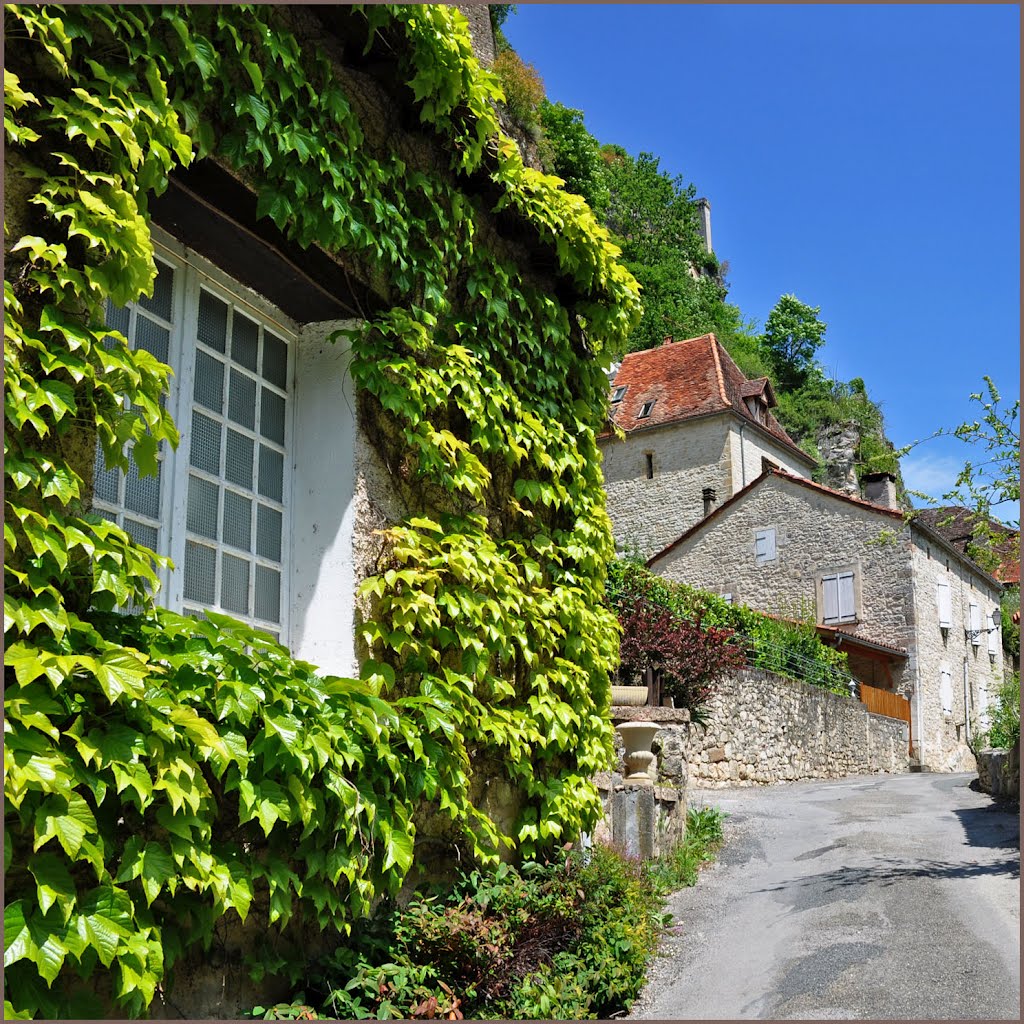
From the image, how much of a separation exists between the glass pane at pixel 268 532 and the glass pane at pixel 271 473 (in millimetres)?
73

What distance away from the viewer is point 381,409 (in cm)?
487

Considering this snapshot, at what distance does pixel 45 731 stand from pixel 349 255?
2.63 metres

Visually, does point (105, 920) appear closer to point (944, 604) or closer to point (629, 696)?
point (629, 696)

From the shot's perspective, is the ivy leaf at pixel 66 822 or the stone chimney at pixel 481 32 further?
the stone chimney at pixel 481 32

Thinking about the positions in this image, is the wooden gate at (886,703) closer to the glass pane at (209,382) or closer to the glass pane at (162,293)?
the glass pane at (209,382)

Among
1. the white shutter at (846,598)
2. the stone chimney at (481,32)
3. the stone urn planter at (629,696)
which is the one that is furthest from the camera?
the white shutter at (846,598)

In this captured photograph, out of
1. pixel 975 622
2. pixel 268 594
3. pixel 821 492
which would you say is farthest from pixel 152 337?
pixel 975 622

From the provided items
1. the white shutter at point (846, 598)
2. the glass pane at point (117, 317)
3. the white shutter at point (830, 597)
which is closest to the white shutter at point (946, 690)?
the white shutter at point (846, 598)

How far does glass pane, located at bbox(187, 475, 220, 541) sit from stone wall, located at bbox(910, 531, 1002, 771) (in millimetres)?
23622

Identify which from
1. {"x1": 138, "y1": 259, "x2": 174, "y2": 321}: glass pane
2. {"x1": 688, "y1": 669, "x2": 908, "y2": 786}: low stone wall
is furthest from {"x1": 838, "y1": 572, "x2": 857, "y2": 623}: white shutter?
{"x1": 138, "y1": 259, "x2": 174, "y2": 321}: glass pane

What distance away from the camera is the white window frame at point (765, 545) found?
26766 mm

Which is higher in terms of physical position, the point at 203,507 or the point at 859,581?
the point at 859,581

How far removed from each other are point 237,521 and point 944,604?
25831mm

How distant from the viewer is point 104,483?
12.2 feet
